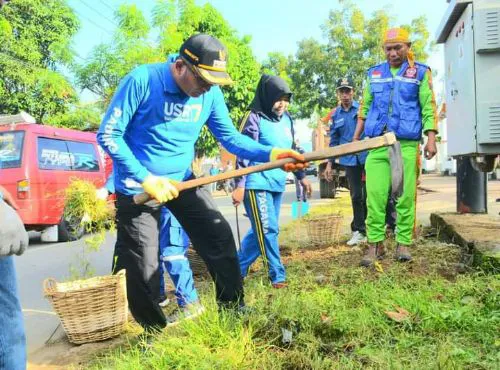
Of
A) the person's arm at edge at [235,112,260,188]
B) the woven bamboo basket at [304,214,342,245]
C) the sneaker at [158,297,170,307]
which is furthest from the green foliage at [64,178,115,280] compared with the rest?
the woven bamboo basket at [304,214,342,245]

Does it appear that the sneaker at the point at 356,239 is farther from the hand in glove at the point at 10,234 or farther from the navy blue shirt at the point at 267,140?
the hand in glove at the point at 10,234

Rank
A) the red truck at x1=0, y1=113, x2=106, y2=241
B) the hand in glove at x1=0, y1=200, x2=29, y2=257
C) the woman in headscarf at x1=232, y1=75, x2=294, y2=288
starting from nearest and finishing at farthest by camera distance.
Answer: the hand in glove at x1=0, y1=200, x2=29, y2=257 < the woman in headscarf at x1=232, y1=75, x2=294, y2=288 < the red truck at x1=0, y1=113, x2=106, y2=241

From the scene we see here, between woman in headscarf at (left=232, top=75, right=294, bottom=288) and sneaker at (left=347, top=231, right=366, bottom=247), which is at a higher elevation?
woman in headscarf at (left=232, top=75, right=294, bottom=288)

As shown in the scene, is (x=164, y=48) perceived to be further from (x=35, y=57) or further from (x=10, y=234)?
(x=10, y=234)

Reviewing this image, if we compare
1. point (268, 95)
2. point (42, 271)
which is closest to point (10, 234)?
point (268, 95)

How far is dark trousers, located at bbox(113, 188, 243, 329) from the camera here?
118 inches

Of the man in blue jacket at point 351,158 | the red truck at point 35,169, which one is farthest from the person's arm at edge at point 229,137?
the red truck at point 35,169

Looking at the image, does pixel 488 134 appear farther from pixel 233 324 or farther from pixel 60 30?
pixel 60 30

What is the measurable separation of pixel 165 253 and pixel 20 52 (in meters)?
15.4

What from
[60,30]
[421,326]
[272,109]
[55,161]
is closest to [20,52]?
[60,30]

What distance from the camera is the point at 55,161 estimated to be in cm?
966

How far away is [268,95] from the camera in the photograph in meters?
4.51

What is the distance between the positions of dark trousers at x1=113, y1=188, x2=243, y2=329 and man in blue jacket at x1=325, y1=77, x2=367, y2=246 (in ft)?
10.3

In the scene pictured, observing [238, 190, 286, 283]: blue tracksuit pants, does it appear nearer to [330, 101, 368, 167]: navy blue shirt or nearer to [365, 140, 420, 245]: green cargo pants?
[365, 140, 420, 245]: green cargo pants
